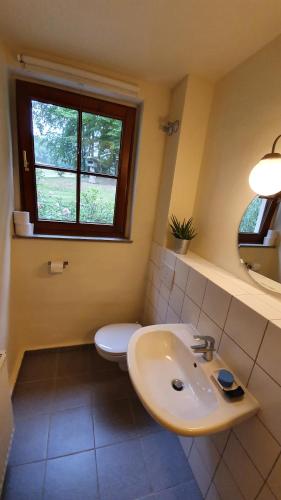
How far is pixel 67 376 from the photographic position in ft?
5.36

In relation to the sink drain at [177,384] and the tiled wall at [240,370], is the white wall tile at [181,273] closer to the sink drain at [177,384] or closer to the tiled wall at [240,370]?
the tiled wall at [240,370]

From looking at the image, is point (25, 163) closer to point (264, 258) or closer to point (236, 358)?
point (264, 258)

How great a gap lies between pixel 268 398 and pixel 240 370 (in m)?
0.14

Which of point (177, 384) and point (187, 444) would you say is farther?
point (187, 444)

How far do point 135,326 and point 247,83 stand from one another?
180 cm

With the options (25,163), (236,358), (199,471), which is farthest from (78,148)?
(199,471)

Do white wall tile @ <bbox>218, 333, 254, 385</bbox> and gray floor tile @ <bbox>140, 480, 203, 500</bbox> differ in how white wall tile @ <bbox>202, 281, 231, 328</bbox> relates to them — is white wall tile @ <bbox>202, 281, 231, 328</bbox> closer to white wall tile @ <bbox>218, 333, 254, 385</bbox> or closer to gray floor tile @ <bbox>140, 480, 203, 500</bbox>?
white wall tile @ <bbox>218, 333, 254, 385</bbox>

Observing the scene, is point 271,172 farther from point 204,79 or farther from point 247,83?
point 204,79

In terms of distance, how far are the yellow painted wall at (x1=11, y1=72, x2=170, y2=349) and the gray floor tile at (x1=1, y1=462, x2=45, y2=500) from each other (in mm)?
833

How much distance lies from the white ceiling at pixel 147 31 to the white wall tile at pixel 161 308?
1.55m

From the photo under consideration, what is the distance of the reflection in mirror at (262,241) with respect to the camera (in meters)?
0.93

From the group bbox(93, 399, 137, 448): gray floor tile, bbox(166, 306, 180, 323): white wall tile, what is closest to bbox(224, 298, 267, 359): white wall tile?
bbox(166, 306, 180, 323): white wall tile

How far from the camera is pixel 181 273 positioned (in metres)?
1.34

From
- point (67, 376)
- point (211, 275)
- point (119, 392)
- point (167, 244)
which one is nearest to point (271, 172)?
point (211, 275)
